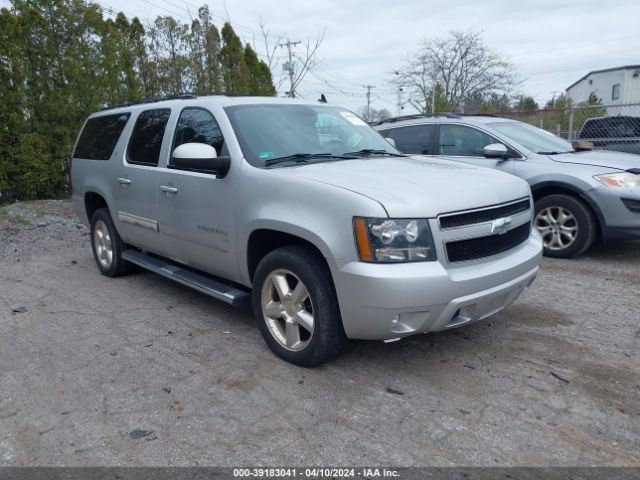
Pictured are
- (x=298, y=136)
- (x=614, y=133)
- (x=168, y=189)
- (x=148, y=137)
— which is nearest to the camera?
(x=298, y=136)

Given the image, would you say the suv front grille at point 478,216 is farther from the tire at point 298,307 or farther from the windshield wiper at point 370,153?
the windshield wiper at point 370,153

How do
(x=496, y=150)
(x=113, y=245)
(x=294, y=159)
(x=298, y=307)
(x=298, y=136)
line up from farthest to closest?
(x=496, y=150)
(x=113, y=245)
(x=298, y=136)
(x=294, y=159)
(x=298, y=307)

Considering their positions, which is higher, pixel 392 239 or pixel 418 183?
pixel 418 183

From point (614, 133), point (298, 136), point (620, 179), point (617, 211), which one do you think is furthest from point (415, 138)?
point (614, 133)

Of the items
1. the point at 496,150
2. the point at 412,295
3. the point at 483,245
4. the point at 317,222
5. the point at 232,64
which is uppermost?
the point at 232,64

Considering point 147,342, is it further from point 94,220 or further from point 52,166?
point 52,166

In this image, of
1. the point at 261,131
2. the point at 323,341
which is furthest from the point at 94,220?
the point at 323,341

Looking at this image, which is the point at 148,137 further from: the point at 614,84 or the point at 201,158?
the point at 614,84

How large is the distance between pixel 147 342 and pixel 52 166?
26.8 feet

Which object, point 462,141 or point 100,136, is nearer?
point 100,136

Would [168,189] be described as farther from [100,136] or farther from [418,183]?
[418,183]

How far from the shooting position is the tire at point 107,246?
574cm

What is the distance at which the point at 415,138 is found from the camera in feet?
24.8

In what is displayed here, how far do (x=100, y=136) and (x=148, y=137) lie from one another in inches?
47.4
